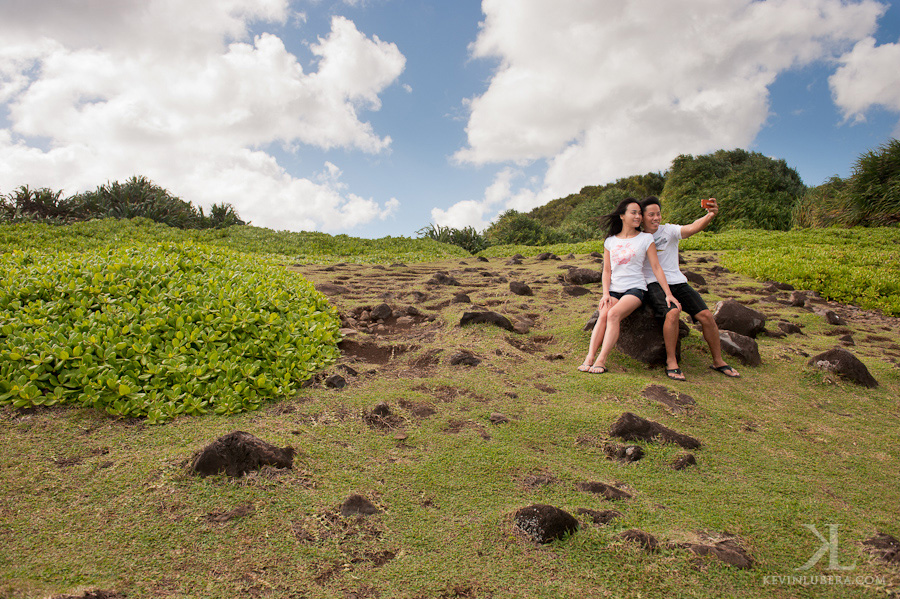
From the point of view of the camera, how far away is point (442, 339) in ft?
18.8

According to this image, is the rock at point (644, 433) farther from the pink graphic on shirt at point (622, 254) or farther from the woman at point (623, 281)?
the pink graphic on shirt at point (622, 254)

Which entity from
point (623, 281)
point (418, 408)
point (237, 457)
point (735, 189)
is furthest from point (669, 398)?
point (735, 189)

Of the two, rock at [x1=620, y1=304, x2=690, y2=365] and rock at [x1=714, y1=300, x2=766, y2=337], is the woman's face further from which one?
rock at [x1=714, y1=300, x2=766, y2=337]

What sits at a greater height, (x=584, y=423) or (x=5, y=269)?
(x=5, y=269)

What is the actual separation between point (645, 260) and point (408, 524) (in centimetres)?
383

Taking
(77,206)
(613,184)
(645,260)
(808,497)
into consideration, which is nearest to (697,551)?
(808,497)

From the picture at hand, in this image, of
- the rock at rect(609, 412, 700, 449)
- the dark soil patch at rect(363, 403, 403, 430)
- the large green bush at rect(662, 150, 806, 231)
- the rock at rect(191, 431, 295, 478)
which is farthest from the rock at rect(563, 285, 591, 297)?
the large green bush at rect(662, 150, 806, 231)

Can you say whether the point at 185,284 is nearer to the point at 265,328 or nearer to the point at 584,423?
the point at 265,328

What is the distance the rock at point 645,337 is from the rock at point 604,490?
2576 mm

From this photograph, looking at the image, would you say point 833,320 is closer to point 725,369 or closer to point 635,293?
point 725,369

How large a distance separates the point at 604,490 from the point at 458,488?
2.74ft

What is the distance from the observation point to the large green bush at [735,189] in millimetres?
24328

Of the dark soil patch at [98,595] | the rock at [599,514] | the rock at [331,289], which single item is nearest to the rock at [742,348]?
the rock at [599,514]

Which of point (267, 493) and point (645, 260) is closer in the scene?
point (267, 493)
